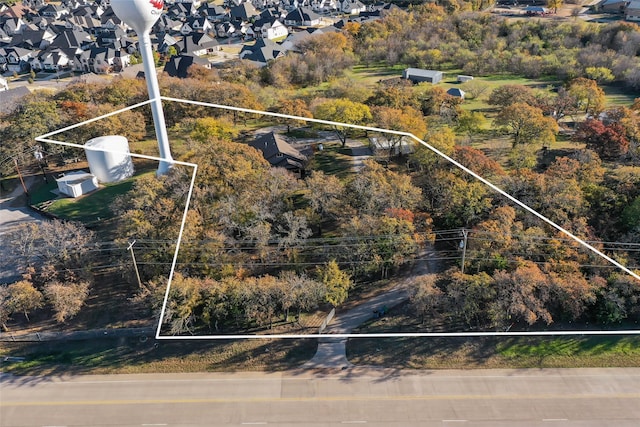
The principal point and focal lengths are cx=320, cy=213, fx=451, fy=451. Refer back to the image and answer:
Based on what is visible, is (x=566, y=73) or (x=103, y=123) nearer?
(x=103, y=123)

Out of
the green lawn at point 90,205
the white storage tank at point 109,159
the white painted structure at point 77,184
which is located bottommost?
the green lawn at point 90,205

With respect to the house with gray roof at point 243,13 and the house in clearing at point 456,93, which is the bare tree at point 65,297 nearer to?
the house in clearing at point 456,93

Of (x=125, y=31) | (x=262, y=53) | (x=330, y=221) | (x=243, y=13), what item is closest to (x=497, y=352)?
(x=330, y=221)

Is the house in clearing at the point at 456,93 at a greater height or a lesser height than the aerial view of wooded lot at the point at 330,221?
greater

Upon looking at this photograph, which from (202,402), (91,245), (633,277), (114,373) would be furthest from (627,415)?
(91,245)

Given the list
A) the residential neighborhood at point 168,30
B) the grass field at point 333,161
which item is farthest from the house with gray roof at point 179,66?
the grass field at point 333,161

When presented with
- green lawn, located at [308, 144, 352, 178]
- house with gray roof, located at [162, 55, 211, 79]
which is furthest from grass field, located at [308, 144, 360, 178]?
house with gray roof, located at [162, 55, 211, 79]

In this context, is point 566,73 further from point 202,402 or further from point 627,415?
point 202,402

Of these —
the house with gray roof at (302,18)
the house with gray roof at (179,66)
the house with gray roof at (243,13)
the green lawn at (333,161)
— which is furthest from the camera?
the house with gray roof at (243,13)
